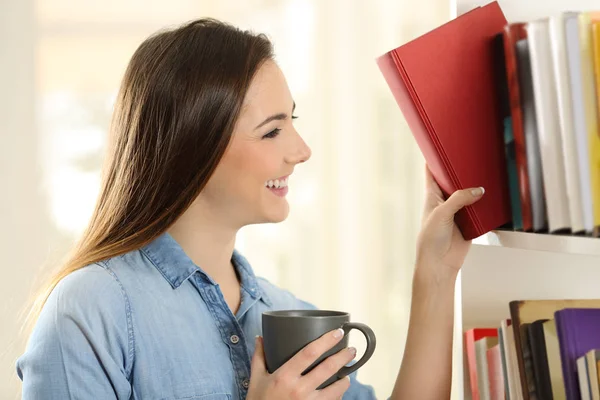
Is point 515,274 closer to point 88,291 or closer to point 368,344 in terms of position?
point 368,344

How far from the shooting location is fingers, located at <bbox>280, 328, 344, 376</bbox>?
101 cm

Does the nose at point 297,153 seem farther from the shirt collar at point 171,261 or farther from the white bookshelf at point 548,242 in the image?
the white bookshelf at point 548,242

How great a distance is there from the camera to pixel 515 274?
1.19 m

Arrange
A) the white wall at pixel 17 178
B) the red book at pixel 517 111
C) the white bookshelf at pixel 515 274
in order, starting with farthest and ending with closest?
the white wall at pixel 17 178, the white bookshelf at pixel 515 274, the red book at pixel 517 111

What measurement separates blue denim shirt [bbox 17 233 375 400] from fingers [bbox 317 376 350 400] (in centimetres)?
18

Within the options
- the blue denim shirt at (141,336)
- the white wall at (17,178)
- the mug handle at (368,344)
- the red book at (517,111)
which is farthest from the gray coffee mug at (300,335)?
the white wall at (17,178)

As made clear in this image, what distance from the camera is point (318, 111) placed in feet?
8.04

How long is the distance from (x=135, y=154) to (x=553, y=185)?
66cm

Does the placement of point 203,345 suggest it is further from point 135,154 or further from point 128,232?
point 135,154

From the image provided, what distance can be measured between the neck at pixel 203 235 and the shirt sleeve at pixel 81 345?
0.16 m

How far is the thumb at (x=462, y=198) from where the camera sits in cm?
99

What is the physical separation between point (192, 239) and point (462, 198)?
454mm

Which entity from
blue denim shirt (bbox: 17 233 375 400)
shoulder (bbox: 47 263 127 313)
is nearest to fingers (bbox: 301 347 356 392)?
blue denim shirt (bbox: 17 233 375 400)

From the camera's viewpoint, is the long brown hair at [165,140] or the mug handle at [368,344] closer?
the mug handle at [368,344]
